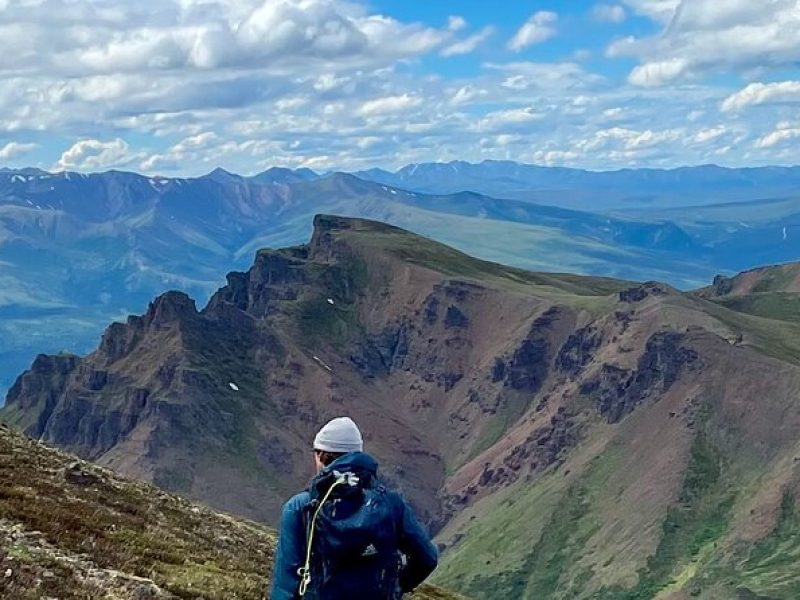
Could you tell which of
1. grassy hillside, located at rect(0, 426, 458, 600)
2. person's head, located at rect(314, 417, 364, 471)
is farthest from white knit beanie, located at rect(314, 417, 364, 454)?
grassy hillside, located at rect(0, 426, 458, 600)

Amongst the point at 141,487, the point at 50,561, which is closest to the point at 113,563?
the point at 50,561

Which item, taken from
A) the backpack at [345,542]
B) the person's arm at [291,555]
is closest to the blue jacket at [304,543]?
the person's arm at [291,555]

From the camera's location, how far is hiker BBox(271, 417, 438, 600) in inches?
594

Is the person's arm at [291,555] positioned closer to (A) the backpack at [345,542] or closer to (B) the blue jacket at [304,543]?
(B) the blue jacket at [304,543]

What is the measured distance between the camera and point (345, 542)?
15062mm

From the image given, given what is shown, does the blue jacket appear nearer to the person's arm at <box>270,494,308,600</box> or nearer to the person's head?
the person's arm at <box>270,494,308,600</box>

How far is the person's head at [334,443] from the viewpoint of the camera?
15.9 metres

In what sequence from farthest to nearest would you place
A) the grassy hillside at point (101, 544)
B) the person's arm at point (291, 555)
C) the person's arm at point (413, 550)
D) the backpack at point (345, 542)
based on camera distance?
the grassy hillside at point (101, 544) < the person's arm at point (413, 550) < the person's arm at point (291, 555) < the backpack at point (345, 542)

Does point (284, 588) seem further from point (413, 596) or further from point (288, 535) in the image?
point (413, 596)

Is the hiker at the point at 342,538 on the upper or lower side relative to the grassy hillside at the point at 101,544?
upper

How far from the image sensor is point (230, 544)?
1806 inches

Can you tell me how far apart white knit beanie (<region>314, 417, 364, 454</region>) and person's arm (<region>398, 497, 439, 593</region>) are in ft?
3.63

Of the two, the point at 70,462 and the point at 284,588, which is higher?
the point at 284,588

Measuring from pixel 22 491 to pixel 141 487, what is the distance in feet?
67.7
